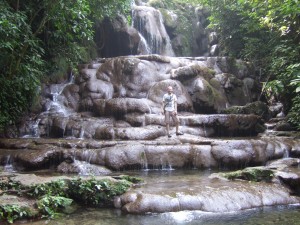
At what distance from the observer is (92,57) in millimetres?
19234

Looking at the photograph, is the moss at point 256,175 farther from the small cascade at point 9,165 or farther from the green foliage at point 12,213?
the small cascade at point 9,165

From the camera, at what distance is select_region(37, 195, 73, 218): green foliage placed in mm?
5824

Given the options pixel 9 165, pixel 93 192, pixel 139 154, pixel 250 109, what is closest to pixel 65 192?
pixel 93 192

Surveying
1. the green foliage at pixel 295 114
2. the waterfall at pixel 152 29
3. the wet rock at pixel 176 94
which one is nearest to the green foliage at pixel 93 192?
the wet rock at pixel 176 94

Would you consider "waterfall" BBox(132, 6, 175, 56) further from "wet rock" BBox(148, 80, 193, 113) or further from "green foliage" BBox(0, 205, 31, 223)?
"green foliage" BBox(0, 205, 31, 223)

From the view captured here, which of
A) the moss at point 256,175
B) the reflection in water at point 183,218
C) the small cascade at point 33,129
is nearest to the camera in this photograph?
the reflection in water at point 183,218

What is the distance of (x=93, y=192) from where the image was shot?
6605mm

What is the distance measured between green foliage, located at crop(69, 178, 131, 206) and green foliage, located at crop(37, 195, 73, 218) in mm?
417

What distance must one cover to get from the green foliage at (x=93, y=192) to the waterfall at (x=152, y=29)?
15.5m

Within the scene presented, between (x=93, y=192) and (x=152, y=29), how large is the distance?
1677cm

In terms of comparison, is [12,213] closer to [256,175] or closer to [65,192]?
[65,192]

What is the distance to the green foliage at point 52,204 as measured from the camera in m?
5.82

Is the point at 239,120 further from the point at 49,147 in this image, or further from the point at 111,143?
the point at 49,147

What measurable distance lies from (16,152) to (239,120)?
8.57m
